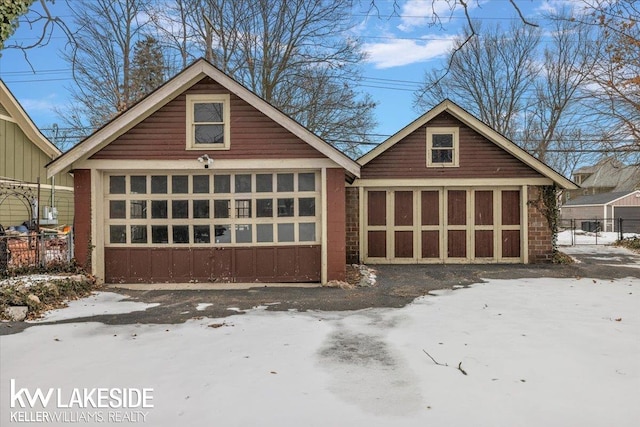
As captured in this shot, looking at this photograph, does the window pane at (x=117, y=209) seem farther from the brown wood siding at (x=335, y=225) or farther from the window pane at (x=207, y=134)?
the brown wood siding at (x=335, y=225)

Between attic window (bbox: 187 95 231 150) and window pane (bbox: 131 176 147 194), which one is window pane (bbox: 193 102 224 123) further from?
window pane (bbox: 131 176 147 194)

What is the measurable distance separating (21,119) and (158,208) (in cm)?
884

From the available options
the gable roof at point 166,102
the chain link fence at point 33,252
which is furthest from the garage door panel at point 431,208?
the chain link fence at point 33,252

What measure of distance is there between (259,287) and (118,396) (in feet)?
17.0

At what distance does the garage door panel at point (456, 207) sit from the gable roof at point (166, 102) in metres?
4.66

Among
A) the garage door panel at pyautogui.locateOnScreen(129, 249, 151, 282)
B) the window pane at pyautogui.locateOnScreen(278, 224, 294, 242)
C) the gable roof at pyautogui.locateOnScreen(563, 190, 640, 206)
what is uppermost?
the gable roof at pyautogui.locateOnScreen(563, 190, 640, 206)

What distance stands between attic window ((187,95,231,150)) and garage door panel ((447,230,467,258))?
7186 mm

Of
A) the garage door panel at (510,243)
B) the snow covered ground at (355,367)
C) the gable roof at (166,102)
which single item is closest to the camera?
the snow covered ground at (355,367)

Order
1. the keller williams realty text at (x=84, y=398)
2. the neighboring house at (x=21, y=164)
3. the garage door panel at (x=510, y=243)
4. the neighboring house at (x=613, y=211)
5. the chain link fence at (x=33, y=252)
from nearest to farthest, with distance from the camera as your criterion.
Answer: the keller williams realty text at (x=84, y=398) < the chain link fence at (x=33, y=252) < the garage door panel at (x=510, y=243) < the neighboring house at (x=21, y=164) < the neighboring house at (x=613, y=211)

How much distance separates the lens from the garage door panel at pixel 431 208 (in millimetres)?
12000

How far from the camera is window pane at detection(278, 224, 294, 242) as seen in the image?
8938mm

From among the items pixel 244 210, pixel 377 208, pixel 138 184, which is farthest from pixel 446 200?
pixel 138 184

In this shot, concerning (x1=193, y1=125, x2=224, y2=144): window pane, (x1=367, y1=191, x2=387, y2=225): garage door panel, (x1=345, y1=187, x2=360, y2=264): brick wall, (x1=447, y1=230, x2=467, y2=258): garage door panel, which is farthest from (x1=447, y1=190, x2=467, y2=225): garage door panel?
(x1=193, y1=125, x2=224, y2=144): window pane

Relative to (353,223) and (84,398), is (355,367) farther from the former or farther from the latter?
(353,223)
